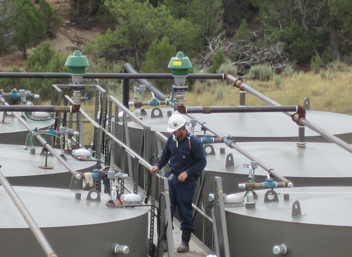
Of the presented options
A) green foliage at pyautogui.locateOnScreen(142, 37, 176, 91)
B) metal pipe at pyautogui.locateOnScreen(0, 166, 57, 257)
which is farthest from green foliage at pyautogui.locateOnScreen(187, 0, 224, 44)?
metal pipe at pyautogui.locateOnScreen(0, 166, 57, 257)

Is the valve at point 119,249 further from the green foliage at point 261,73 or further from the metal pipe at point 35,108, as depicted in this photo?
the green foliage at point 261,73

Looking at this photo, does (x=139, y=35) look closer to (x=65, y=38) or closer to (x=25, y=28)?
(x=25, y=28)

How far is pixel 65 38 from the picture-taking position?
4881 centimetres

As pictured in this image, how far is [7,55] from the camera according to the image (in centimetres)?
4397

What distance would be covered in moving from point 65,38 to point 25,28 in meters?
6.19

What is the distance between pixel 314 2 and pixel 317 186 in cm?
3393

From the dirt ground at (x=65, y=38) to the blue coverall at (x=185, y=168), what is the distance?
35.6 metres

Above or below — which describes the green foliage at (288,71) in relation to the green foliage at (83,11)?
below

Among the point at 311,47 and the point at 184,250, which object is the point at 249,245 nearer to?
the point at 184,250

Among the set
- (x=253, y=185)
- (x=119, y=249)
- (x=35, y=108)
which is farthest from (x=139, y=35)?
(x=119, y=249)

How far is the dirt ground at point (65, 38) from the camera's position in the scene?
1693 inches

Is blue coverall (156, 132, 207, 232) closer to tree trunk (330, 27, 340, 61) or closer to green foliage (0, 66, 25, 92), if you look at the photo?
green foliage (0, 66, 25, 92)

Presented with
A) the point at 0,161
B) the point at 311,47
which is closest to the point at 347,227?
the point at 0,161

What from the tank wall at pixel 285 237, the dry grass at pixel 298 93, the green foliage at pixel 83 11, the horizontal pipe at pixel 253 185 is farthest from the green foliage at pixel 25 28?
the tank wall at pixel 285 237
